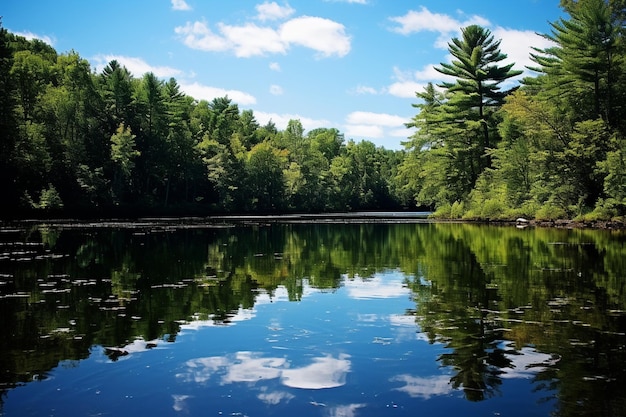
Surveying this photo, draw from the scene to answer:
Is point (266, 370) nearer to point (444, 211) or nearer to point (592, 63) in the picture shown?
point (592, 63)

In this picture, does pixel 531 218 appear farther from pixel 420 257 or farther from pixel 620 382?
pixel 620 382

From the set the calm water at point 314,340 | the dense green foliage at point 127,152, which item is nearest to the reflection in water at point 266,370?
the calm water at point 314,340

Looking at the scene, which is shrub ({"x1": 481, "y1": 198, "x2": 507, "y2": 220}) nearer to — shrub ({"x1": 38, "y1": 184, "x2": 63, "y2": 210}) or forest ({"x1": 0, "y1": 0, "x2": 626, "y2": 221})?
forest ({"x1": 0, "y1": 0, "x2": 626, "y2": 221})

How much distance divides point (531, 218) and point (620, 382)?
155 feet

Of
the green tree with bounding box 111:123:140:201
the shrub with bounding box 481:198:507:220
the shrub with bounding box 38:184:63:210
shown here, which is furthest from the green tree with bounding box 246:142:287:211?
the shrub with bounding box 481:198:507:220

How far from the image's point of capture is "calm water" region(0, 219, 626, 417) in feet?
21.7

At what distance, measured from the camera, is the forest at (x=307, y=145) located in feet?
145

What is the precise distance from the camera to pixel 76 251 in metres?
25.2

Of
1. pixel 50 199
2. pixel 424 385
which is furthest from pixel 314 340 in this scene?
pixel 50 199

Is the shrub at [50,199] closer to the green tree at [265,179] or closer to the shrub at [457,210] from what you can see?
the green tree at [265,179]

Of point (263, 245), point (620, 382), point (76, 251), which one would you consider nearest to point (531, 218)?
point (263, 245)

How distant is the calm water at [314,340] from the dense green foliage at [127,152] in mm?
47535

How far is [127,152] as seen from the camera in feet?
248

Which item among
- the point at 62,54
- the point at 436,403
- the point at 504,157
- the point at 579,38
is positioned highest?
the point at 62,54
